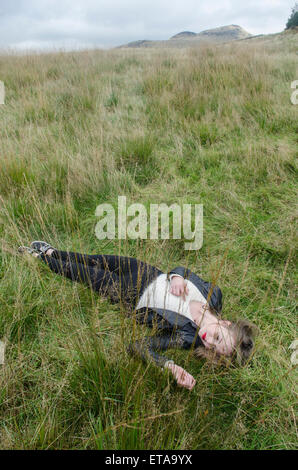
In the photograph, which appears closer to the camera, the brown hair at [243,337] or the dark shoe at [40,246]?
the brown hair at [243,337]

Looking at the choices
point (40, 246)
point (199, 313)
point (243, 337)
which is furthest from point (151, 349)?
point (40, 246)

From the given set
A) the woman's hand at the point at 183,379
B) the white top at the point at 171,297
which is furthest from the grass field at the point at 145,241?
the white top at the point at 171,297

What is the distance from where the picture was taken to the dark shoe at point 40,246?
228cm

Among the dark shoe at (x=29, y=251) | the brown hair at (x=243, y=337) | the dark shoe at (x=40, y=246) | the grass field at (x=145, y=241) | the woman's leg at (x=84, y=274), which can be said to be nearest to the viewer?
the grass field at (x=145, y=241)

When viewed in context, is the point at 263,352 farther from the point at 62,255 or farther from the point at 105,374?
the point at 62,255

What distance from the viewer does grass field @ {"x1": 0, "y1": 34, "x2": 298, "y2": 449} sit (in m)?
1.22

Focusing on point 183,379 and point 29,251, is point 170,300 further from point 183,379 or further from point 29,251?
point 29,251

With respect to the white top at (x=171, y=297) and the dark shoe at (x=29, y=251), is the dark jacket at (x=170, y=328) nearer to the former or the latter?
the white top at (x=171, y=297)

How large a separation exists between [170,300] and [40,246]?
120cm

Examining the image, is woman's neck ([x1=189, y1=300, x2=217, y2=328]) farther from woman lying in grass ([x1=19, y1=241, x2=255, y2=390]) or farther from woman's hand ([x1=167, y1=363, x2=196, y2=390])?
woman's hand ([x1=167, y1=363, x2=196, y2=390])

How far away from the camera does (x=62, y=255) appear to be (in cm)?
226

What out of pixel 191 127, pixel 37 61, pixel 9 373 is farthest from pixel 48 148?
pixel 37 61

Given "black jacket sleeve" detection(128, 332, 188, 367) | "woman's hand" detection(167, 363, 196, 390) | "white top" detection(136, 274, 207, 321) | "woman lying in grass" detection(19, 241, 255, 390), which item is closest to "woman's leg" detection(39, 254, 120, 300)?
"woman lying in grass" detection(19, 241, 255, 390)

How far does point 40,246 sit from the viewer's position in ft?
7.55
